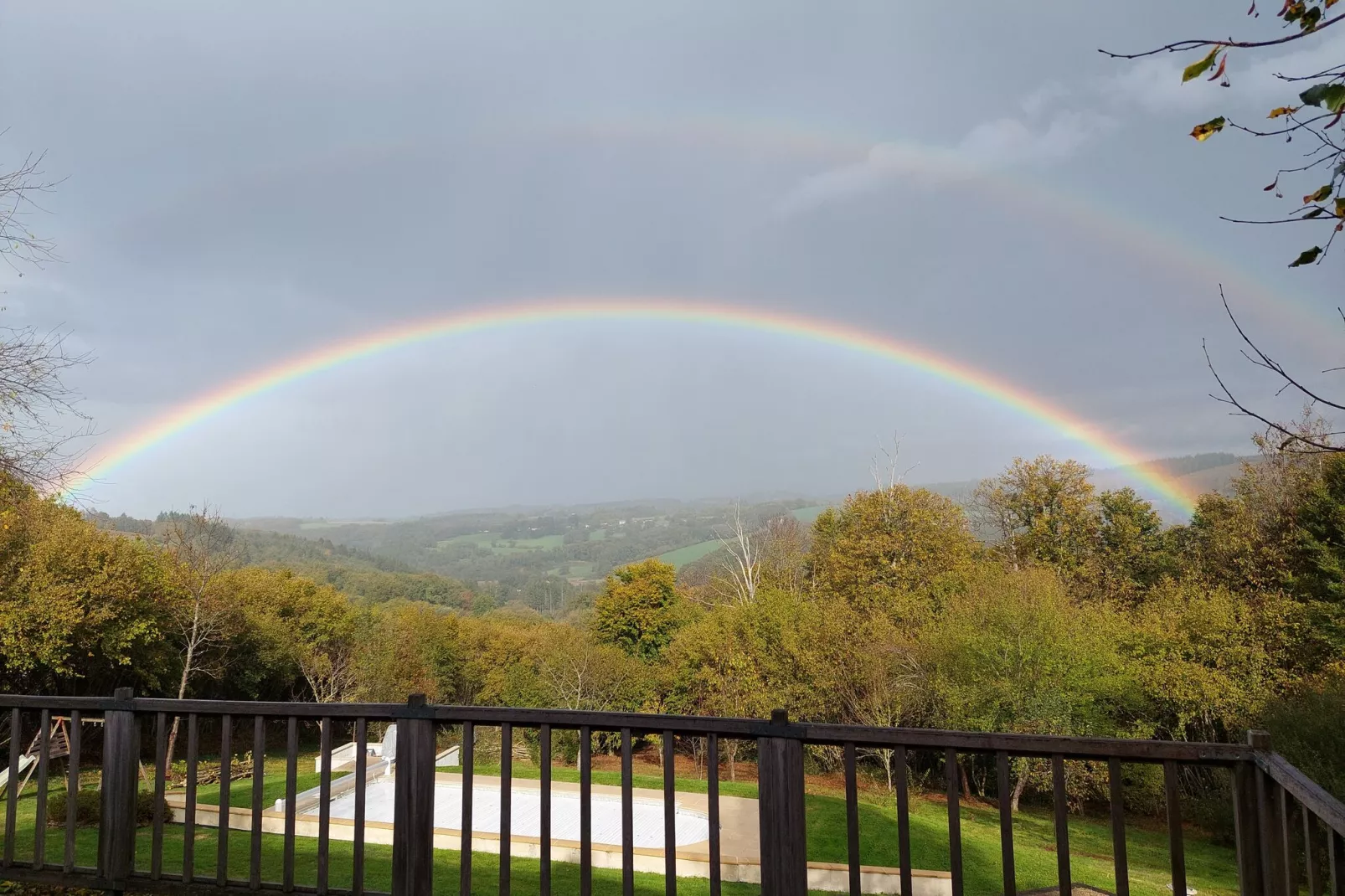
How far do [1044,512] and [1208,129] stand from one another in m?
29.2

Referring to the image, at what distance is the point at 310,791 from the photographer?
1630 cm

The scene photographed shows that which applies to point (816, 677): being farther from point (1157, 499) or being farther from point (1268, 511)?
point (1157, 499)

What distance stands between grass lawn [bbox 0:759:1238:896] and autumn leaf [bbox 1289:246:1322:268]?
23.6ft

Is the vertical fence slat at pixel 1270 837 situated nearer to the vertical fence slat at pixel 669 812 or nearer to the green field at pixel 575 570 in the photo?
the vertical fence slat at pixel 669 812

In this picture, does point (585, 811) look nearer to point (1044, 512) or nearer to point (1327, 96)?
point (1327, 96)

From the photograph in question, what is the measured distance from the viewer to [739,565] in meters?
31.5

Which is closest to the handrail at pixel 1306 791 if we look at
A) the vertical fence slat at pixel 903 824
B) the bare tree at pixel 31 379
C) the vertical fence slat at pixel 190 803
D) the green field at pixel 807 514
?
the vertical fence slat at pixel 903 824

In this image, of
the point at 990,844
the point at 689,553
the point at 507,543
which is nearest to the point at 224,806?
the point at 990,844

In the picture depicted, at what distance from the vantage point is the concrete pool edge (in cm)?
969

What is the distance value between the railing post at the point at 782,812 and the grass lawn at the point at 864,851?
16.8 ft

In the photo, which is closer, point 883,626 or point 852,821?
point 852,821

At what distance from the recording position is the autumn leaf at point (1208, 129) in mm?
1958

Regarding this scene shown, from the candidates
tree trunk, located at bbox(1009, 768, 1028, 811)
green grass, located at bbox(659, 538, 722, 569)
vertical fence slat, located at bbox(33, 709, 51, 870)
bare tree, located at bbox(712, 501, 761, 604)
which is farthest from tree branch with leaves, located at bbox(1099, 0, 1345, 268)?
green grass, located at bbox(659, 538, 722, 569)

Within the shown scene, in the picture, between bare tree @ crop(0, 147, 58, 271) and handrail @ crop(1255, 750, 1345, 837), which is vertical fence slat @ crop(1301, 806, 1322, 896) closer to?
handrail @ crop(1255, 750, 1345, 837)
